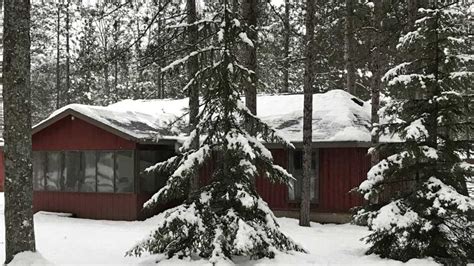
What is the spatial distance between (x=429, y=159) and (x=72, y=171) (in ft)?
39.5

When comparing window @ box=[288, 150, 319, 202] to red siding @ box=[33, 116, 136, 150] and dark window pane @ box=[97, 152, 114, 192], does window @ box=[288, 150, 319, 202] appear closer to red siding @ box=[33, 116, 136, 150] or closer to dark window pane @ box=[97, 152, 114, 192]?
red siding @ box=[33, 116, 136, 150]

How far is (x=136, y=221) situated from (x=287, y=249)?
792 cm

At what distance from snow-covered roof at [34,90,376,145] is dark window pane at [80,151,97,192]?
1375 millimetres

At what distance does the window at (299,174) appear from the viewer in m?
15.7

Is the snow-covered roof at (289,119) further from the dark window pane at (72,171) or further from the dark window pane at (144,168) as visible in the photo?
the dark window pane at (72,171)

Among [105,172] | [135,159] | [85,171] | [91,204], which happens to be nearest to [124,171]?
[135,159]

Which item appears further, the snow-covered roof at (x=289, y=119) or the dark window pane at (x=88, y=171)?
the dark window pane at (x=88, y=171)

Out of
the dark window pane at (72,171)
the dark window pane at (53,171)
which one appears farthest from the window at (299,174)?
the dark window pane at (53,171)

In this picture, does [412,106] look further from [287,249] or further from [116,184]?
[116,184]

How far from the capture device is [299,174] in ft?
52.4

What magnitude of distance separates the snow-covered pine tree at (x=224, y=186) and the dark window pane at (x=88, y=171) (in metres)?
7.77

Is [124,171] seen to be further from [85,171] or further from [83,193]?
[83,193]

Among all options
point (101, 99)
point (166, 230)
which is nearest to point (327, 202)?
point (166, 230)

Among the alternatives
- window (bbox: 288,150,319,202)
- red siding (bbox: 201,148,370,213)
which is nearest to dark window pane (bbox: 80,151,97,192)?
window (bbox: 288,150,319,202)
